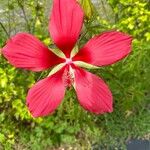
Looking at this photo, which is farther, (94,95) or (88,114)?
(88,114)

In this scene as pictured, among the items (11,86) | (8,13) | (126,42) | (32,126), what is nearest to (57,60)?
(126,42)

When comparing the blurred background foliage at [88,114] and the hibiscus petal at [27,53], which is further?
the blurred background foliage at [88,114]

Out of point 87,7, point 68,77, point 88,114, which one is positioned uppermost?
point 87,7

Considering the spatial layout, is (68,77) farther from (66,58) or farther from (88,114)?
(88,114)

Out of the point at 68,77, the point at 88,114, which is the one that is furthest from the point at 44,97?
the point at 88,114

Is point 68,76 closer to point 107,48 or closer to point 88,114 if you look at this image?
point 107,48

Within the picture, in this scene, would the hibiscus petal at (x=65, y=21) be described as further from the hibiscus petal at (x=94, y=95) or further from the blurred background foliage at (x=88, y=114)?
the blurred background foliage at (x=88, y=114)

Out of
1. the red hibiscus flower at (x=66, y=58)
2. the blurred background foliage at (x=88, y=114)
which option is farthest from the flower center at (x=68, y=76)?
the blurred background foliage at (x=88, y=114)

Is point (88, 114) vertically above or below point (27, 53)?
below
